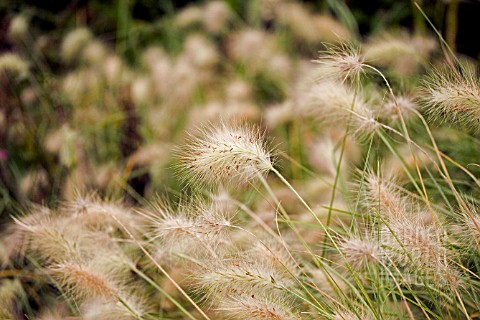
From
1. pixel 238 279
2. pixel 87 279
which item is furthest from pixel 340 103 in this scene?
pixel 87 279

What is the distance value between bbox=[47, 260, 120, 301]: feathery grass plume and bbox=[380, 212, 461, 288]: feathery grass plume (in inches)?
28.3

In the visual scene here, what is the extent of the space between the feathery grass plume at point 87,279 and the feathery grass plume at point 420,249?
0.72m

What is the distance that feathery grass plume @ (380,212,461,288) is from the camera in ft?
3.72

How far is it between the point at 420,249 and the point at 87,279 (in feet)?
2.71

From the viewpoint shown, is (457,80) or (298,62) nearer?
(457,80)

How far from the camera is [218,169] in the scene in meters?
1.23

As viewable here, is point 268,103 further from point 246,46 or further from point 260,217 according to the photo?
point 260,217

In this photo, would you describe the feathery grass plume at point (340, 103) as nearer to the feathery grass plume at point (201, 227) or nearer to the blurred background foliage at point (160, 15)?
the feathery grass plume at point (201, 227)

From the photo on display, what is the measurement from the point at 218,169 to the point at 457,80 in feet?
2.13

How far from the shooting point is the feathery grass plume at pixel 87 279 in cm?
132

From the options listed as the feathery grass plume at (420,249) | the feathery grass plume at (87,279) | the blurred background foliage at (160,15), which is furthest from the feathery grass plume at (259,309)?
the blurred background foliage at (160,15)

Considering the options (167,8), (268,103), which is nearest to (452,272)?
(268,103)

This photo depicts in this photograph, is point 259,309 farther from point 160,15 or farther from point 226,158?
point 160,15

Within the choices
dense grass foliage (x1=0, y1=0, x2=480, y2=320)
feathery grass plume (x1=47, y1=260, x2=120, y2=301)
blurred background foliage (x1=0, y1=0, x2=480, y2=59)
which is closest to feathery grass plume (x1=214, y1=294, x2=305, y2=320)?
dense grass foliage (x1=0, y1=0, x2=480, y2=320)
